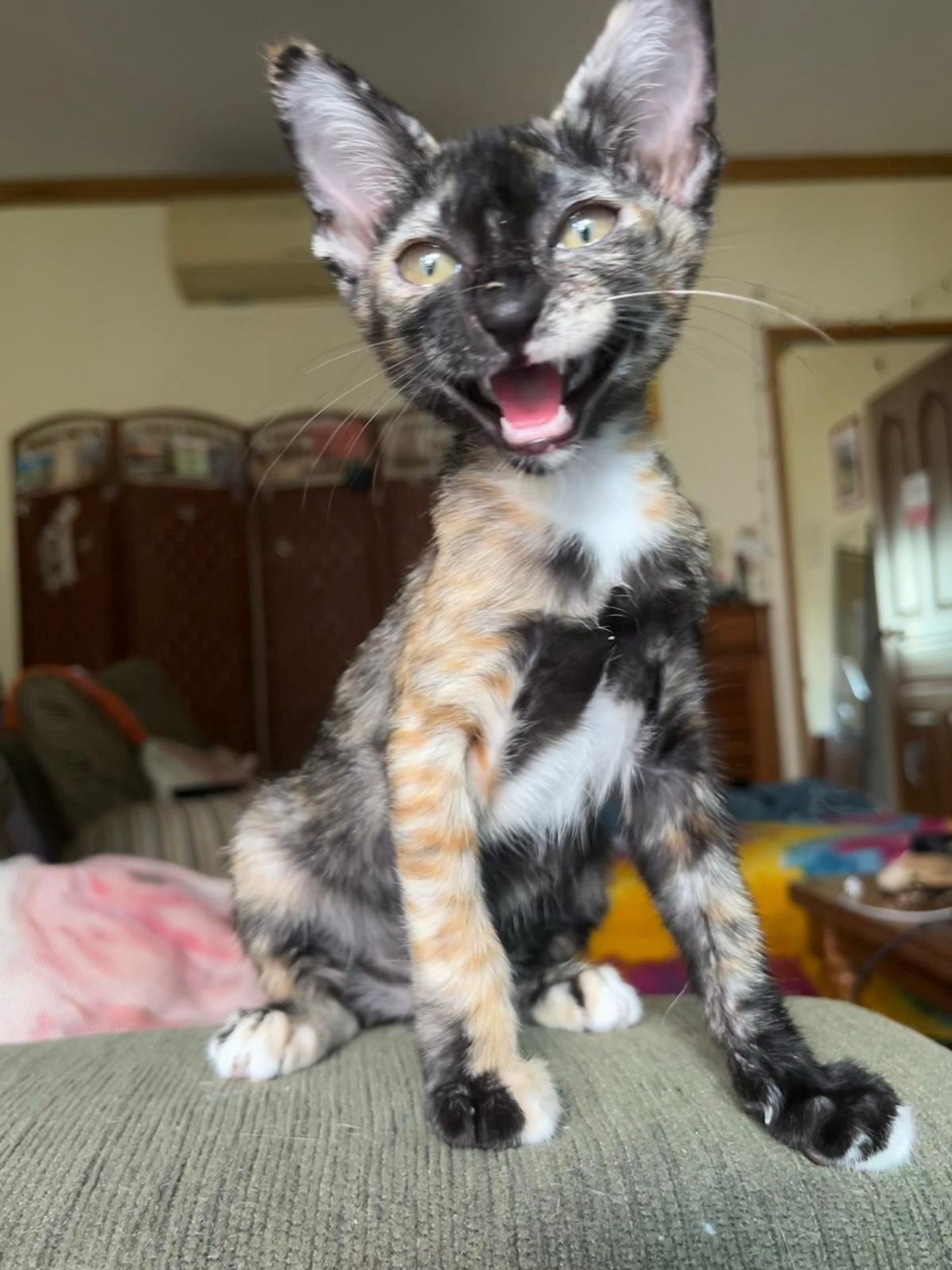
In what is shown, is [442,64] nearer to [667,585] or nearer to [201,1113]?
[667,585]

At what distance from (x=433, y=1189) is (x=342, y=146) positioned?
2.25 feet

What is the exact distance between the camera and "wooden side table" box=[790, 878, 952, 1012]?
4.39 feet

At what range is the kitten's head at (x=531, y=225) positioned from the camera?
0.65m

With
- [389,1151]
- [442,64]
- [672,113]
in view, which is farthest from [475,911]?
[442,64]

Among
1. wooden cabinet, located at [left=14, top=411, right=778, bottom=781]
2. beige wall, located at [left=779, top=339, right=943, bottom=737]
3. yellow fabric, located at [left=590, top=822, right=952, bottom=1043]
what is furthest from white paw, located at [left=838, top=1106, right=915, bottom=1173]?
beige wall, located at [left=779, top=339, right=943, bottom=737]

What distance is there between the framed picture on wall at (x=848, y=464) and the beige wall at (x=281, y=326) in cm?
56

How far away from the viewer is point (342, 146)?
0.77 metres

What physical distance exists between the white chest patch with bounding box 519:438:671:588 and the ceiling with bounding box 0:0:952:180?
8.49ft

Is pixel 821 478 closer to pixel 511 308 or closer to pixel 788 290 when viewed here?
pixel 788 290

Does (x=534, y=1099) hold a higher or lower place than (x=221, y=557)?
lower

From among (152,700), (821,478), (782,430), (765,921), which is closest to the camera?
(765,921)

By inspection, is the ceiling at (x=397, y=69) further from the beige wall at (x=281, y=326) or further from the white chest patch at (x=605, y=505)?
the white chest patch at (x=605, y=505)

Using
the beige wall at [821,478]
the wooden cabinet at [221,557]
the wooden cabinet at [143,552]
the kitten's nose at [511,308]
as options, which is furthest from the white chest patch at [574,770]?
the beige wall at [821,478]

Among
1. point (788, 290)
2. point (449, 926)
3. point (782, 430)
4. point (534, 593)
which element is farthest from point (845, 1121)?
point (788, 290)
